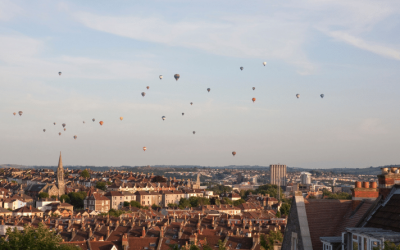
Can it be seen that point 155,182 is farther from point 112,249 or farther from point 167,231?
point 112,249

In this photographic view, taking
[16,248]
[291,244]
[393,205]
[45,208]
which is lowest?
[45,208]

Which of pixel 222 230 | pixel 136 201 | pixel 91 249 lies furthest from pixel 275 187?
pixel 91 249

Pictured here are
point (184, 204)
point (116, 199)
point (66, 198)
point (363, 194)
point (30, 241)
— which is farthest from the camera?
point (66, 198)

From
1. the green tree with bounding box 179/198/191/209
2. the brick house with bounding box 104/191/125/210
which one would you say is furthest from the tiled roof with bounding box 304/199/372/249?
the brick house with bounding box 104/191/125/210

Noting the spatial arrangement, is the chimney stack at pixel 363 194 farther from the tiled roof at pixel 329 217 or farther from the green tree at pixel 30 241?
the green tree at pixel 30 241

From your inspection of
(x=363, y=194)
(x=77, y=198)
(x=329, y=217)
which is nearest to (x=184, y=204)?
(x=77, y=198)

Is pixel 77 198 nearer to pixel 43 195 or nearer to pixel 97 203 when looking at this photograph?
pixel 43 195

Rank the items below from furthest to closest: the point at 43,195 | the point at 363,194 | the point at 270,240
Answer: the point at 43,195, the point at 270,240, the point at 363,194

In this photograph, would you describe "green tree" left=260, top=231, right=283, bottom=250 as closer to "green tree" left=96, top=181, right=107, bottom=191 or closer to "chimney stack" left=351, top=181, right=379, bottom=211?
"chimney stack" left=351, top=181, right=379, bottom=211

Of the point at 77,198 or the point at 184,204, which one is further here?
the point at 77,198
